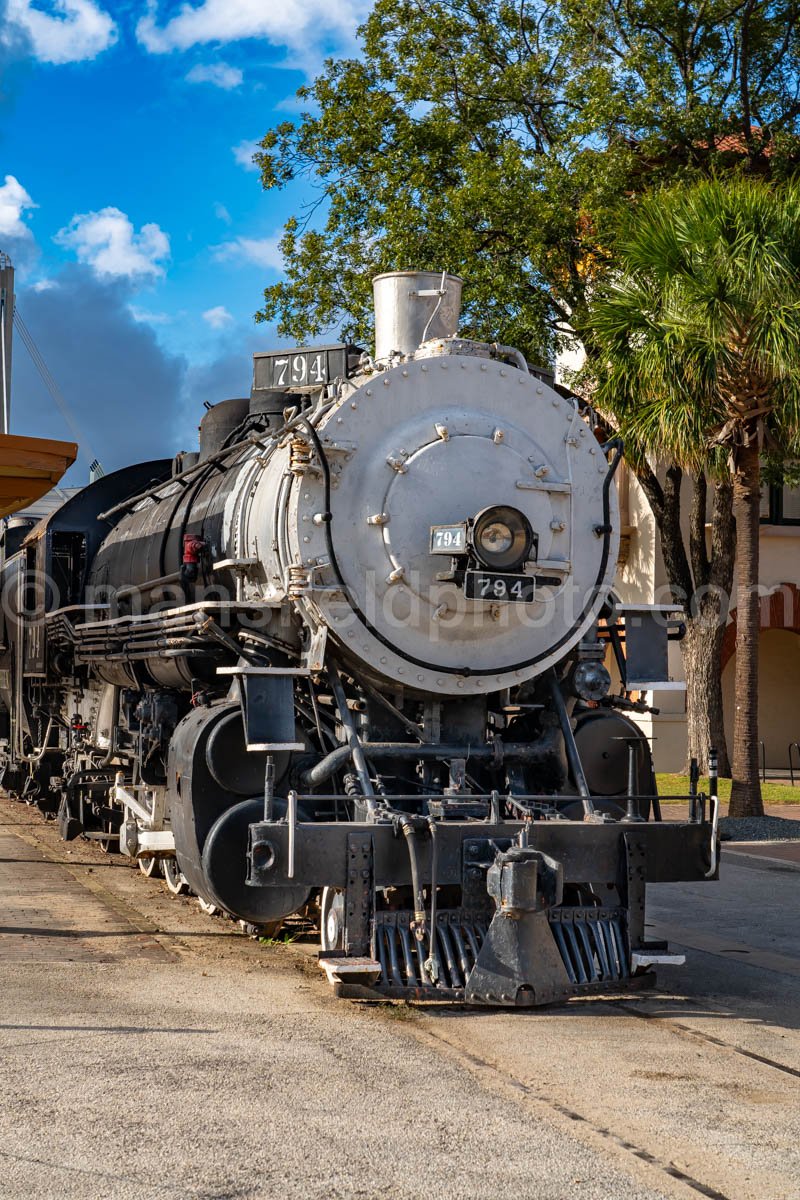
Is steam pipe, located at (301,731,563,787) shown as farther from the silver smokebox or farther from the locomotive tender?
the silver smokebox

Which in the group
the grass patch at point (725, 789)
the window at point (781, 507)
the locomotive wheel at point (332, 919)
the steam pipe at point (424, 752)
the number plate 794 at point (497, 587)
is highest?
the window at point (781, 507)

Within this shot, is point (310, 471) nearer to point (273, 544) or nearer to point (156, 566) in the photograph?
point (273, 544)

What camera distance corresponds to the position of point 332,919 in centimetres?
662

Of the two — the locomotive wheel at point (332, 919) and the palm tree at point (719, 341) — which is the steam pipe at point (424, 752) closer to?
the locomotive wheel at point (332, 919)

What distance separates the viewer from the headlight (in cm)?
716

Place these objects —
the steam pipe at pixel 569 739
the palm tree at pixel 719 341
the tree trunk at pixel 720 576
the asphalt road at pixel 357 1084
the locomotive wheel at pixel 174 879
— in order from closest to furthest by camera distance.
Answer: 1. the asphalt road at pixel 357 1084
2. the steam pipe at pixel 569 739
3. the locomotive wheel at pixel 174 879
4. the palm tree at pixel 719 341
5. the tree trunk at pixel 720 576

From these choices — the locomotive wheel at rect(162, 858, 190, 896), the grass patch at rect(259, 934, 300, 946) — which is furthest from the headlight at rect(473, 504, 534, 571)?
the locomotive wheel at rect(162, 858, 190, 896)

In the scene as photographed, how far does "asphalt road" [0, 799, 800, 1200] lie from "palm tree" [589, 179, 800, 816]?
7710 millimetres

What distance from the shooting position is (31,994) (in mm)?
6465

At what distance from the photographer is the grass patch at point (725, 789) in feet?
61.0

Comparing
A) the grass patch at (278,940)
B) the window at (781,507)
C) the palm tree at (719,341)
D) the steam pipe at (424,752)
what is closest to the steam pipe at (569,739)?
the steam pipe at (424,752)

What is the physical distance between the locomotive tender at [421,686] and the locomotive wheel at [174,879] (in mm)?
762

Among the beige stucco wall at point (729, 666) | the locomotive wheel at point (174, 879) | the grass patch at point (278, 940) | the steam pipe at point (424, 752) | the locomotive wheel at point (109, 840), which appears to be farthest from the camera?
the beige stucco wall at point (729, 666)

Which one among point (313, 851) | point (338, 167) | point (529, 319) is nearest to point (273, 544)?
point (313, 851)
